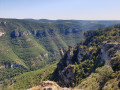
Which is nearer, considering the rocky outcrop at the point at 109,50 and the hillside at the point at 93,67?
the hillside at the point at 93,67

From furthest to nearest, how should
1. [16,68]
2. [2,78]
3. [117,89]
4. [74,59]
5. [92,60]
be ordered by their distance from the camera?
[16,68] < [2,78] < [74,59] < [92,60] < [117,89]

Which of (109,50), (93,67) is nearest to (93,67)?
(93,67)

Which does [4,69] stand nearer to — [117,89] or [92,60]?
[92,60]

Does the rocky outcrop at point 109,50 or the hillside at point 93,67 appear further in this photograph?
the rocky outcrop at point 109,50

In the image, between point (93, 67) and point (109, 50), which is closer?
point (109, 50)

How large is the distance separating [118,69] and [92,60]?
124ft

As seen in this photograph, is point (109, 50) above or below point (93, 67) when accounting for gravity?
above

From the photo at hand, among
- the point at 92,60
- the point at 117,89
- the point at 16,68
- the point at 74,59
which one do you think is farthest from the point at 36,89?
the point at 16,68

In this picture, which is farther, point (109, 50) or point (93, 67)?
point (93, 67)

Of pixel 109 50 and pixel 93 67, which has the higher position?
pixel 109 50

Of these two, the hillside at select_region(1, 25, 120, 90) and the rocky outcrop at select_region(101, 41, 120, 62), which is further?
the rocky outcrop at select_region(101, 41, 120, 62)

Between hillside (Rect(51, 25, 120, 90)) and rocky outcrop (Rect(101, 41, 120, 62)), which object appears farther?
rocky outcrop (Rect(101, 41, 120, 62))

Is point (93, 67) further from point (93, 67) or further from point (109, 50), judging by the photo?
point (109, 50)

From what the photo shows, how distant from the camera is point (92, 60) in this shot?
208 ft
